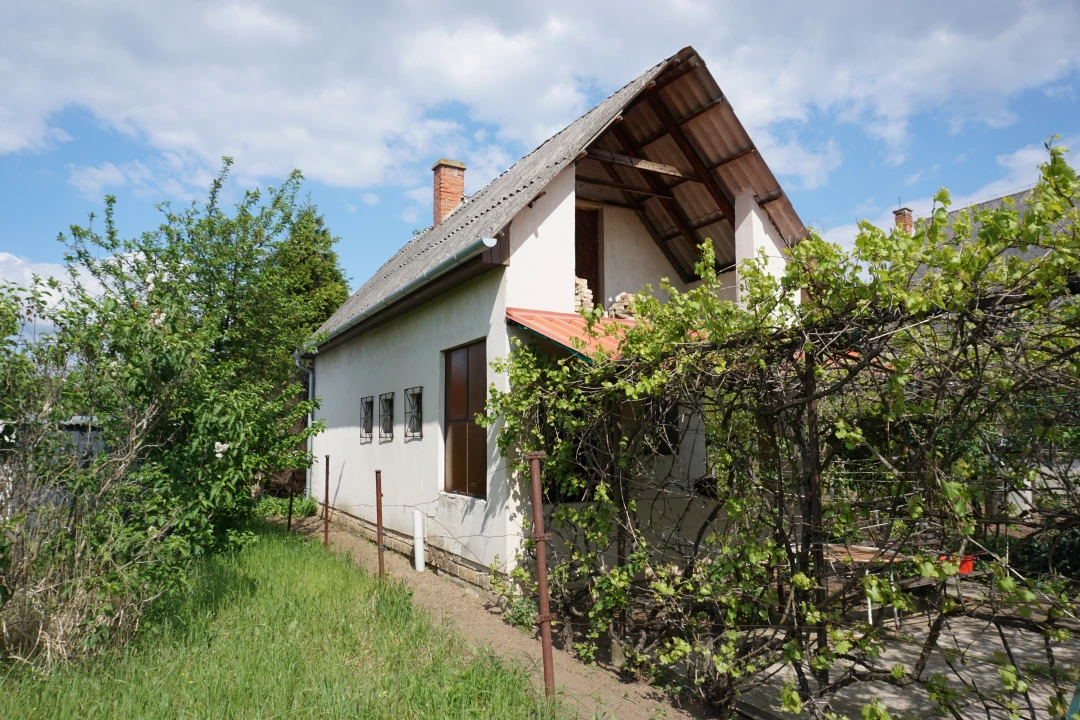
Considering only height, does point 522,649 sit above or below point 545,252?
below

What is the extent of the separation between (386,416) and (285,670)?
6879 millimetres

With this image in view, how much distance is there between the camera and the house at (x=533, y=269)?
8.04 metres

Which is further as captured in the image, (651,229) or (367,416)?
(367,416)

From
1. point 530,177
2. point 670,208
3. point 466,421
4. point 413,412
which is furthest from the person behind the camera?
point 670,208

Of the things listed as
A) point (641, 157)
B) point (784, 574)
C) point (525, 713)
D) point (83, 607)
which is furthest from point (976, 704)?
point (641, 157)

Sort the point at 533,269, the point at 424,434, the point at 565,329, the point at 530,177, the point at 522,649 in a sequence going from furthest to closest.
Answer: the point at 424,434
the point at 530,177
the point at 533,269
the point at 565,329
the point at 522,649

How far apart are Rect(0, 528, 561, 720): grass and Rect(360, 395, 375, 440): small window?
5.49m

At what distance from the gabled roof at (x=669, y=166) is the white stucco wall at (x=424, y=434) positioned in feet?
2.14

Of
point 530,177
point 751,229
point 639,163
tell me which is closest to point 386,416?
point 530,177

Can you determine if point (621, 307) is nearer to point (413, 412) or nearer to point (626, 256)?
point (626, 256)

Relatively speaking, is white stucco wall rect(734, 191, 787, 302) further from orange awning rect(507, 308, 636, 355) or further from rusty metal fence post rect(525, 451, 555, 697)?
rusty metal fence post rect(525, 451, 555, 697)

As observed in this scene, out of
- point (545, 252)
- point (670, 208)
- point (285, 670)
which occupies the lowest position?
point (285, 670)

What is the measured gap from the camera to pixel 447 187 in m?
16.8

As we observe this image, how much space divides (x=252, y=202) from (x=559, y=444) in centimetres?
695
